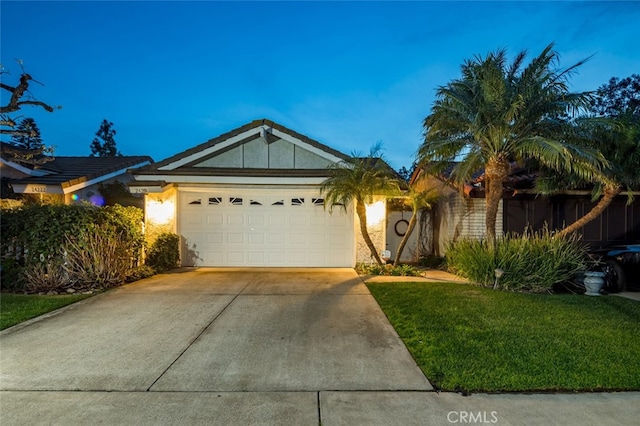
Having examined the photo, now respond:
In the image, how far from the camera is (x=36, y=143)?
27000mm

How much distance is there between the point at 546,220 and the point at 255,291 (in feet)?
29.6

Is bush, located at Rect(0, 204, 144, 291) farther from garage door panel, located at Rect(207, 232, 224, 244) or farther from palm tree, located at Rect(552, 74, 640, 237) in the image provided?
palm tree, located at Rect(552, 74, 640, 237)

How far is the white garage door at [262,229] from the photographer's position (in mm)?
11547

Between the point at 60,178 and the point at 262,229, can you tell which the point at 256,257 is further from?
the point at 60,178

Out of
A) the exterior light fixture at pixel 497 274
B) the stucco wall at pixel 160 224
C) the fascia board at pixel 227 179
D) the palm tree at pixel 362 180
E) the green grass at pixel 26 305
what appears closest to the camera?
the green grass at pixel 26 305

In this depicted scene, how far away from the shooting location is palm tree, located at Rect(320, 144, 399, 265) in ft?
31.6

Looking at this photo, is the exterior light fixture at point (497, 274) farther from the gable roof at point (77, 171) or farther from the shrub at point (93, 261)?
the gable roof at point (77, 171)

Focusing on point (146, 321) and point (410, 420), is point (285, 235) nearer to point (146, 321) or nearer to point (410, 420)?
point (146, 321)

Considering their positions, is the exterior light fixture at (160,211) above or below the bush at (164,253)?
above

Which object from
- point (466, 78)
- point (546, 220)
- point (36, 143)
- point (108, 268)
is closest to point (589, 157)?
point (466, 78)

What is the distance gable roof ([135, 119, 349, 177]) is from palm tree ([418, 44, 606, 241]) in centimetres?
352

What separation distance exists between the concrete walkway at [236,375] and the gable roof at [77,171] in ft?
Result: 24.4

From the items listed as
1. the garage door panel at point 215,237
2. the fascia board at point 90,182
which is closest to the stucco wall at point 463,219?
the garage door panel at point 215,237

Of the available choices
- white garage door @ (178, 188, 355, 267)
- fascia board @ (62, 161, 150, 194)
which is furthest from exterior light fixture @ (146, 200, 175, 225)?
fascia board @ (62, 161, 150, 194)
